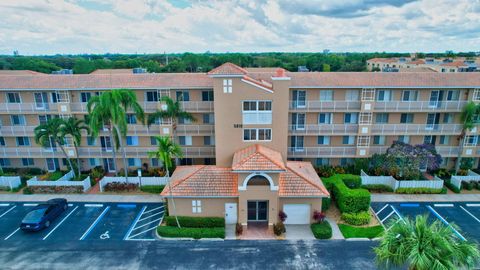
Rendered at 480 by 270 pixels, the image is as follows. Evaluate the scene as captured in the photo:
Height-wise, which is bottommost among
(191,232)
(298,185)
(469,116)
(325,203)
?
(191,232)

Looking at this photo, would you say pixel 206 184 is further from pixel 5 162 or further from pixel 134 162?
pixel 5 162

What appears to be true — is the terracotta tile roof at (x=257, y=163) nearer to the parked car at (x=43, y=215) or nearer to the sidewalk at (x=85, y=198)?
the sidewalk at (x=85, y=198)

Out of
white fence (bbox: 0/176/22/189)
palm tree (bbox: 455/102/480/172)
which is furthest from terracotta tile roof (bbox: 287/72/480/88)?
white fence (bbox: 0/176/22/189)

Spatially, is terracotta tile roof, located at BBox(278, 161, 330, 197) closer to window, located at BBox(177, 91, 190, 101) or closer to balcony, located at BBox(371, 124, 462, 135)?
balcony, located at BBox(371, 124, 462, 135)

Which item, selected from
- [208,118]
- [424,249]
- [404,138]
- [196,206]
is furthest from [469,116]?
[196,206]

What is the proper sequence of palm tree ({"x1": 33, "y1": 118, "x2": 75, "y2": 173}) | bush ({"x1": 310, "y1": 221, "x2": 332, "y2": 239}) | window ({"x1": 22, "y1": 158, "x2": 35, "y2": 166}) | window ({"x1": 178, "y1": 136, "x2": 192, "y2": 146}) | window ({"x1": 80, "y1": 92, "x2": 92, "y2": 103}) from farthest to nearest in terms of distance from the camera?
window ({"x1": 22, "y1": 158, "x2": 35, "y2": 166})
window ({"x1": 178, "y1": 136, "x2": 192, "y2": 146})
window ({"x1": 80, "y1": 92, "x2": 92, "y2": 103})
palm tree ({"x1": 33, "y1": 118, "x2": 75, "y2": 173})
bush ({"x1": 310, "y1": 221, "x2": 332, "y2": 239})
